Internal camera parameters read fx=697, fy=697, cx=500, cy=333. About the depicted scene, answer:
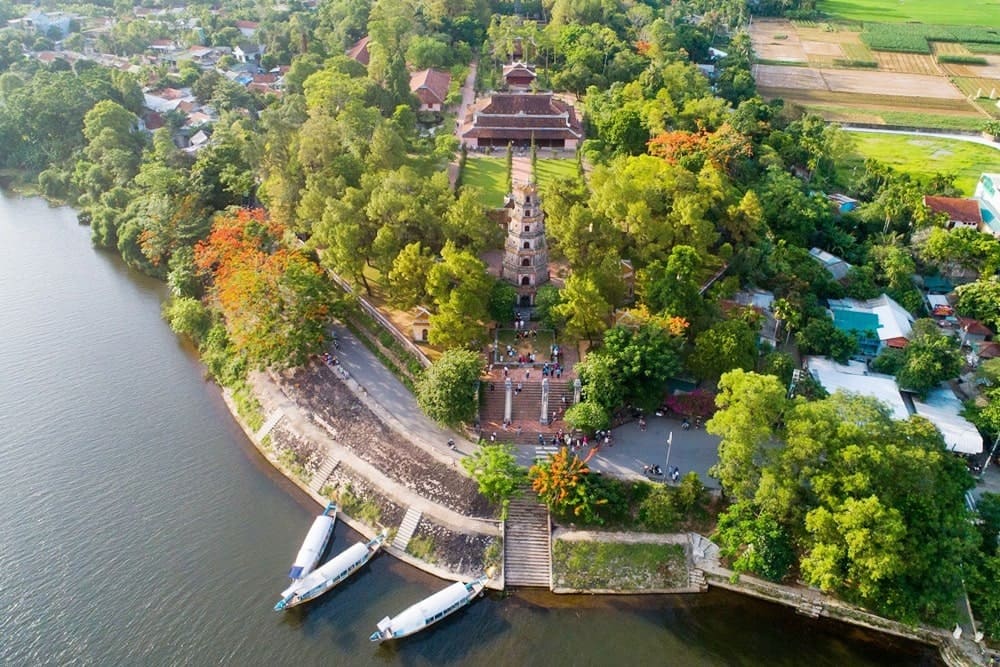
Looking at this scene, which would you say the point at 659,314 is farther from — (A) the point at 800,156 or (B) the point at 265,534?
(A) the point at 800,156

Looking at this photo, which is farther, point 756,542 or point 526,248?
point 526,248

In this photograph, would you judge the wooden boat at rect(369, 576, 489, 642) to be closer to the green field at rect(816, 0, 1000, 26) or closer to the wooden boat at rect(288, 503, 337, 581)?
the wooden boat at rect(288, 503, 337, 581)

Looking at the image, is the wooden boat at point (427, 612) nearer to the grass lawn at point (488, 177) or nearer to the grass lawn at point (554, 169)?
the grass lawn at point (488, 177)

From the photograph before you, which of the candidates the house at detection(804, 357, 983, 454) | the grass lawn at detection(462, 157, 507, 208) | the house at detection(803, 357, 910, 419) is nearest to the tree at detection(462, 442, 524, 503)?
the house at detection(804, 357, 983, 454)

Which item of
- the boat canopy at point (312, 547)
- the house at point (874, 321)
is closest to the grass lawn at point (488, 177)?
the house at point (874, 321)

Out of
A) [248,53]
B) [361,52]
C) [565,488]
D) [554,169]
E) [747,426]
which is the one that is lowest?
[565,488]

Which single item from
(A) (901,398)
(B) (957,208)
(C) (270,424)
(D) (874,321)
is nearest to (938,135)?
(B) (957,208)

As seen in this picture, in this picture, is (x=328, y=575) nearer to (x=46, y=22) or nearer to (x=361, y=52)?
(x=361, y=52)
